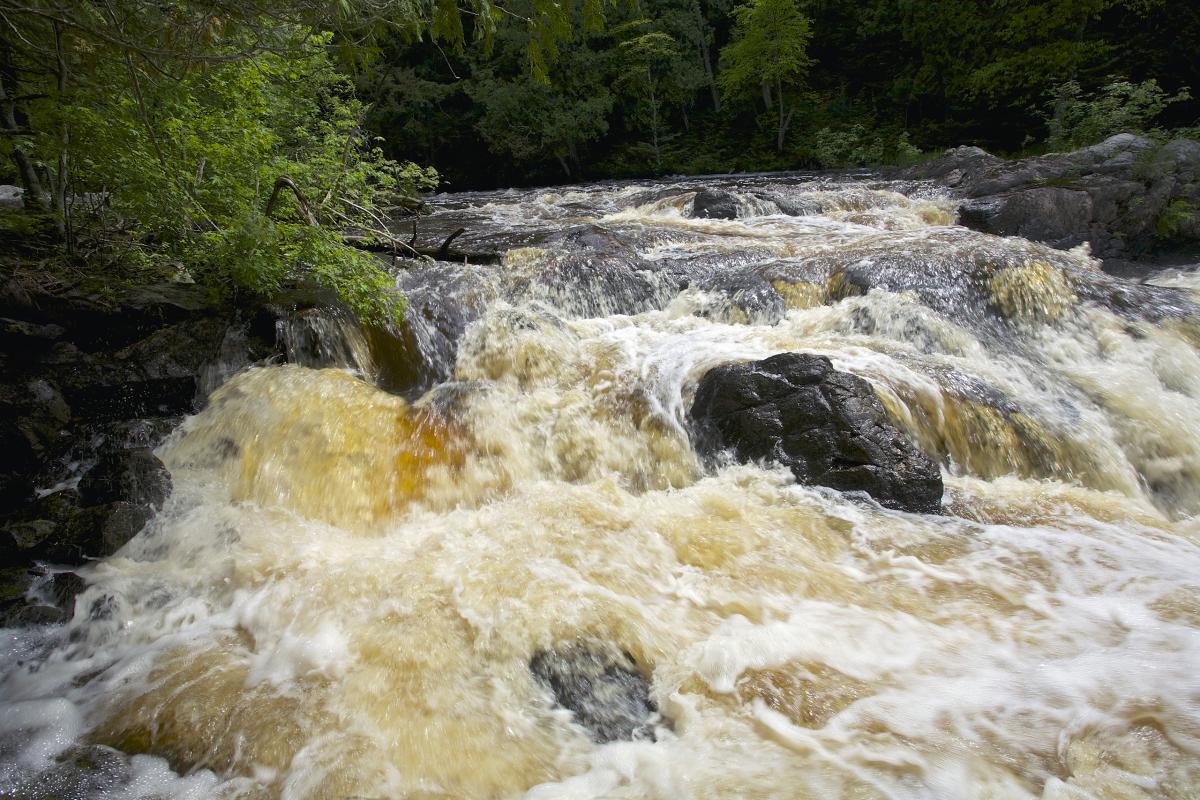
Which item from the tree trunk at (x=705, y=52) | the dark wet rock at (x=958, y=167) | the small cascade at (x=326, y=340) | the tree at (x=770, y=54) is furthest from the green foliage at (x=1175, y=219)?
the tree trunk at (x=705, y=52)

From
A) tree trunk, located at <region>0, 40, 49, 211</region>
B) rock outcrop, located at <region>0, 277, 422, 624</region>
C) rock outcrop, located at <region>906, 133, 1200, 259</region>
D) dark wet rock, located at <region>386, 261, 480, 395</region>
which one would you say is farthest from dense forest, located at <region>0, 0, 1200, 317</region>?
rock outcrop, located at <region>906, 133, 1200, 259</region>

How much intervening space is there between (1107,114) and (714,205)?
981 centimetres

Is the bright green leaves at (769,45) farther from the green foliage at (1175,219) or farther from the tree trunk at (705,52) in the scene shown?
the green foliage at (1175,219)

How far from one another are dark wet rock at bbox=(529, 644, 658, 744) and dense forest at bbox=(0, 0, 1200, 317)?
106 inches

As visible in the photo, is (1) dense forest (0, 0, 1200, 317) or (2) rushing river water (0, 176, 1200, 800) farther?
(1) dense forest (0, 0, 1200, 317)

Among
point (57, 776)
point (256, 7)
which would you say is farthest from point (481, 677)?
point (256, 7)

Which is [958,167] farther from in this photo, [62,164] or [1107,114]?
[62,164]

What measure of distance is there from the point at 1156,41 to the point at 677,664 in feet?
73.8

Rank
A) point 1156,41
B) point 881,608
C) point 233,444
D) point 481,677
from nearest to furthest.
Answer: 1. point 481,677
2. point 881,608
3. point 233,444
4. point 1156,41

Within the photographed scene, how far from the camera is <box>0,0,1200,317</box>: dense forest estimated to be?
11.7ft

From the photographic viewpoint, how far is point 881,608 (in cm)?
307

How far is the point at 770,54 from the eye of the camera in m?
20.2

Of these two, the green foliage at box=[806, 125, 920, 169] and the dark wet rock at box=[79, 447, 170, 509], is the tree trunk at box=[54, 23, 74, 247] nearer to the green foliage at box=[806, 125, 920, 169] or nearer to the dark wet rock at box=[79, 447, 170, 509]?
the dark wet rock at box=[79, 447, 170, 509]

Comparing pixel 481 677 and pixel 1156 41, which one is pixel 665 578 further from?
pixel 1156 41
